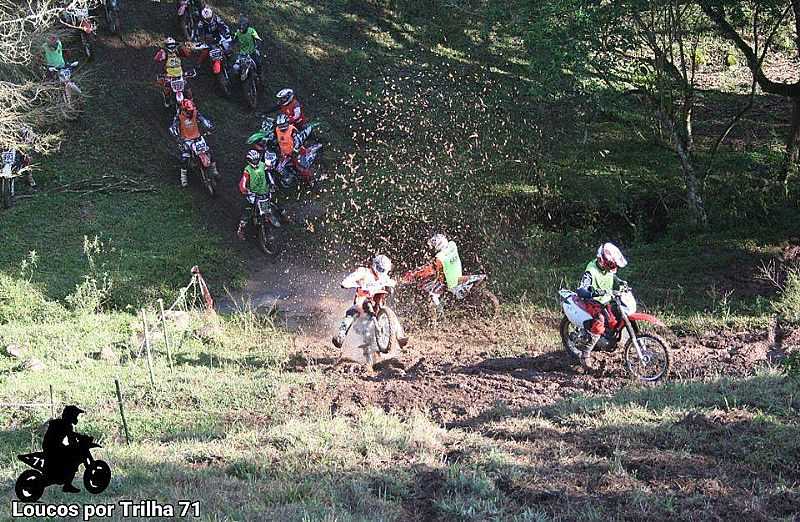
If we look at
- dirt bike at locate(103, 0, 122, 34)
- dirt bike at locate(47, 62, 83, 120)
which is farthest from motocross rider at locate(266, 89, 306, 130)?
dirt bike at locate(103, 0, 122, 34)

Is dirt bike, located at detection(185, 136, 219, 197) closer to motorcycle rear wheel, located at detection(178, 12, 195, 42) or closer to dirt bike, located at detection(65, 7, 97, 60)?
dirt bike, located at detection(65, 7, 97, 60)

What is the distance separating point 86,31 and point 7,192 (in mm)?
5118

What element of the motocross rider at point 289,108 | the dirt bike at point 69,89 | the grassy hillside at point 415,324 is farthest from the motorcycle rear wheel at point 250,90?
the dirt bike at point 69,89

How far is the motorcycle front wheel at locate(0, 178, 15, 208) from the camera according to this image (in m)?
15.7

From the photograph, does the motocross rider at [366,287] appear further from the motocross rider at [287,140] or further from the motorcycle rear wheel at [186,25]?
the motorcycle rear wheel at [186,25]

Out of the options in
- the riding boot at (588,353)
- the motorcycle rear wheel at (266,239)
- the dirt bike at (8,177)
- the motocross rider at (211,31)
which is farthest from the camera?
the motocross rider at (211,31)

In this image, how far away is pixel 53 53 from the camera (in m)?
17.7

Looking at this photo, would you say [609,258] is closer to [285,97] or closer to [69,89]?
[285,97]

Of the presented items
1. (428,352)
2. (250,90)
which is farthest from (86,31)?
(428,352)

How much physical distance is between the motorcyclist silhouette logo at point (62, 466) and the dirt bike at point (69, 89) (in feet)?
39.0

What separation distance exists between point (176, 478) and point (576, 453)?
10.9ft

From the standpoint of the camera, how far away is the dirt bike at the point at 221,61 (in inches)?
766

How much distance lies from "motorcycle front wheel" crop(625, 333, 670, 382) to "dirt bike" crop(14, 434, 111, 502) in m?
5.96

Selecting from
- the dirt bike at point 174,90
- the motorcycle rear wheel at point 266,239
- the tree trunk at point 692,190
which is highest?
the dirt bike at point 174,90
